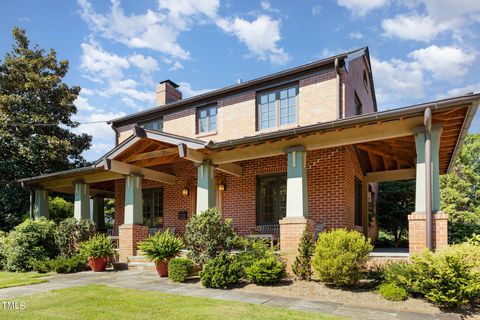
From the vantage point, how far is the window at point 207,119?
14.3 m

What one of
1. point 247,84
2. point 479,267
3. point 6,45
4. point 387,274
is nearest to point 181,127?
point 247,84

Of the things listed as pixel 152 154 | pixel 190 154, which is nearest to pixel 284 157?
pixel 190 154

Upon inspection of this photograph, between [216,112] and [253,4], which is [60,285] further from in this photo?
[253,4]

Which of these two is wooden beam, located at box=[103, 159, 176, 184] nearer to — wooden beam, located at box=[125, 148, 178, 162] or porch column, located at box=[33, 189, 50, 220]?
wooden beam, located at box=[125, 148, 178, 162]

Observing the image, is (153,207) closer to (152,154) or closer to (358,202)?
(152,154)

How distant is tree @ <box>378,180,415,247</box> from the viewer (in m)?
16.7

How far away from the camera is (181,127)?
594 inches

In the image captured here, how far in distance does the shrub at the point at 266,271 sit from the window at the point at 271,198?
3.29 m

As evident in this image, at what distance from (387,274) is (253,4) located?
8.83 m

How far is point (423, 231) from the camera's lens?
7242 millimetres

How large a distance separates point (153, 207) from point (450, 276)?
37.0 feet

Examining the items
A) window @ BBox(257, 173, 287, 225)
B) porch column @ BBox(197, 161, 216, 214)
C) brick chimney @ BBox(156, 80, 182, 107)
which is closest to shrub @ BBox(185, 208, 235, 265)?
porch column @ BBox(197, 161, 216, 214)

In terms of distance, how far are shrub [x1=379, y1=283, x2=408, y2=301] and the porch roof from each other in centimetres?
335

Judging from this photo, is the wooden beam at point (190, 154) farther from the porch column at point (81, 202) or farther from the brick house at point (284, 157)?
the porch column at point (81, 202)
